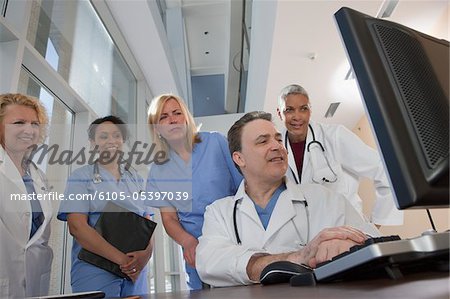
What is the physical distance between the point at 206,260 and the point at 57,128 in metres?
1.64

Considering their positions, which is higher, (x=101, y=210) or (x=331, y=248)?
(x=101, y=210)

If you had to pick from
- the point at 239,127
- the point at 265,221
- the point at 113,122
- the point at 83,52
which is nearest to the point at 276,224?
the point at 265,221

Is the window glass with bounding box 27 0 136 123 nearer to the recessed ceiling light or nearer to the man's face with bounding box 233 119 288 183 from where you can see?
the man's face with bounding box 233 119 288 183

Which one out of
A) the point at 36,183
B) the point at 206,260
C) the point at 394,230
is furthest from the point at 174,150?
the point at 394,230

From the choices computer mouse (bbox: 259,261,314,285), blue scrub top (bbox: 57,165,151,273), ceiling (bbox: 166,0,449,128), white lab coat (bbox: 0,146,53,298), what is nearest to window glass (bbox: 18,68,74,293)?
blue scrub top (bbox: 57,165,151,273)

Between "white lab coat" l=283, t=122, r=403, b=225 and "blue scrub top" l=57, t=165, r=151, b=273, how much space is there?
28.6 inches

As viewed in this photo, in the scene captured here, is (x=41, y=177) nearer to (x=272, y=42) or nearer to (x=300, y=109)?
(x=300, y=109)

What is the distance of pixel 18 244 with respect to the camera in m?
1.26

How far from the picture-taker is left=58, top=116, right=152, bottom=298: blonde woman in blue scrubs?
5.01ft

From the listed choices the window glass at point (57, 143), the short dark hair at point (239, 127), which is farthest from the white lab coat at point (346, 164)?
the window glass at point (57, 143)

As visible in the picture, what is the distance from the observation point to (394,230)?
4.42m

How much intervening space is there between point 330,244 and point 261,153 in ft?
1.77

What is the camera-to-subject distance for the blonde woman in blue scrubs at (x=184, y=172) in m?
1.42

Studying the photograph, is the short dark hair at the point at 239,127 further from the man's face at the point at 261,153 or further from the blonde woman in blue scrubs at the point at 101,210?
the blonde woman in blue scrubs at the point at 101,210
